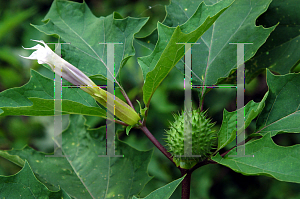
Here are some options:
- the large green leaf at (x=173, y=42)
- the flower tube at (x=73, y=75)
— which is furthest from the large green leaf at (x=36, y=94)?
the large green leaf at (x=173, y=42)

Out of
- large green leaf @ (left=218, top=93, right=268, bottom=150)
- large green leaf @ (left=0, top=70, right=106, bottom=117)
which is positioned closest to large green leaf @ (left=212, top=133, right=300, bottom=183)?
large green leaf @ (left=218, top=93, right=268, bottom=150)

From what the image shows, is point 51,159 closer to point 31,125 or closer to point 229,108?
point 31,125

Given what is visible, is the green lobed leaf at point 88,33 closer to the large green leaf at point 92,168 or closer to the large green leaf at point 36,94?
the large green leaf at point 36,94

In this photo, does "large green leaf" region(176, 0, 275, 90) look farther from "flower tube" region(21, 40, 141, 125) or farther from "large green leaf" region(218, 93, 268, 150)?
Result: "flower tube" region(21, 40, 141, 125)

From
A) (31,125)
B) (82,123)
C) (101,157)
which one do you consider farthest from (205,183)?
(31,125)

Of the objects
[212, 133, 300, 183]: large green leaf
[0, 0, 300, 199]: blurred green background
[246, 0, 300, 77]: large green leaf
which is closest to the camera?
[212, 133, 300, 183]: large green leaf

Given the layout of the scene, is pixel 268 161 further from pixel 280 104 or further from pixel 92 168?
pixel 92 168
